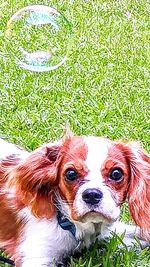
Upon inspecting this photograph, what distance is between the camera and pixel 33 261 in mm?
2971

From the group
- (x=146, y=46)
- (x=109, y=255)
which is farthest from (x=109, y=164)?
(x=146, y=46)

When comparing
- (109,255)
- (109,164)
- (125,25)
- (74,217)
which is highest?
(109,164)

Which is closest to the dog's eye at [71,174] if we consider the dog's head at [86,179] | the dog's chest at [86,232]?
the dog's head at [86,179]

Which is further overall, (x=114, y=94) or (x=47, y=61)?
(x=114, y=94)

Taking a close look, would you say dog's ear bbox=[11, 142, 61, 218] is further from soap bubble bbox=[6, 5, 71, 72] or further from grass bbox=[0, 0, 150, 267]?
soap bubble bbox=[6, 5, 71, 72]

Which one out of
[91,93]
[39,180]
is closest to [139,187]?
[39,180]

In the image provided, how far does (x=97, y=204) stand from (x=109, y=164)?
162mm

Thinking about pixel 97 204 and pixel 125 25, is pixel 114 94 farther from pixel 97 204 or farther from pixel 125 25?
pixel 97 204

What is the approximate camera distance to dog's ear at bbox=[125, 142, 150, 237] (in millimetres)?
2893

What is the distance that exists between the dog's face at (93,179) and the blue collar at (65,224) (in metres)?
0.11

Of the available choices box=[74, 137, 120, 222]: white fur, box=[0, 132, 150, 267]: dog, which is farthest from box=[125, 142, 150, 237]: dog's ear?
box=[74, 137, 120, 222]: white fur

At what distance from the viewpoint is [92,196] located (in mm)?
2705

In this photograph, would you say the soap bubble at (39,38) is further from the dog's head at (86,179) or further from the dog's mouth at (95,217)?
the dog's mouth at (95,217)

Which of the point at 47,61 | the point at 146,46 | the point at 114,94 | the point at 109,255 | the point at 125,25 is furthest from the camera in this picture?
the point at 125,25
